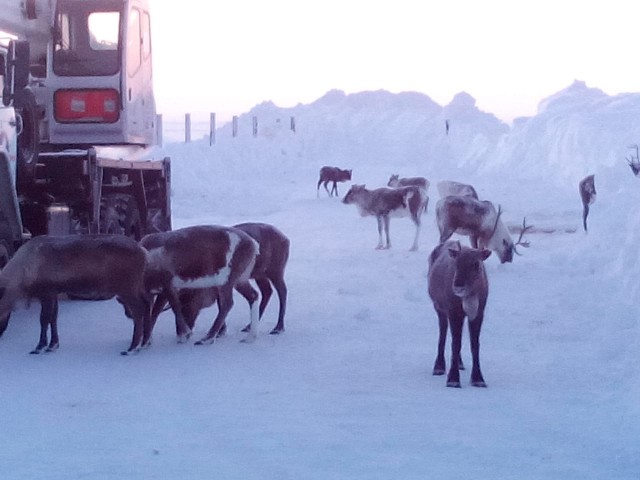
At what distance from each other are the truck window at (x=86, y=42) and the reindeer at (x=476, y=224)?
624 centimetres

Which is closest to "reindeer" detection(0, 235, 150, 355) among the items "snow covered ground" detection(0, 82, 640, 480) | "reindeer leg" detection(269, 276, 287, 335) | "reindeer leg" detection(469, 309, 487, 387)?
"snow covered ground" detection(0, 82, 640, 480)

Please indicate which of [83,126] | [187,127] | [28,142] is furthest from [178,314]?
[187,127]

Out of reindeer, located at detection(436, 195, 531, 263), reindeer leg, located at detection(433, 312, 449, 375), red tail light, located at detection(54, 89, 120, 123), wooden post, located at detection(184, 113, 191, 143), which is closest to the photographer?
reindeer leg, located at detection(433, 312, 449, 375)

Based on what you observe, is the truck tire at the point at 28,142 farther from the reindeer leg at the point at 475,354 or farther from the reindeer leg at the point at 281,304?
the reindeer leg at the point at 475,354

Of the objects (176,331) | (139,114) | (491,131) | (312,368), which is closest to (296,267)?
(139,114)

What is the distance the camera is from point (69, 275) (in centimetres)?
1020

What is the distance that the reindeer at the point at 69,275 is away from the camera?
33.4ft

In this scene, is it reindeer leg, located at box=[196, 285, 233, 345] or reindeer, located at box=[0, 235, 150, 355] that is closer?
reindeer, located at box=[0, 235, 150, 355]

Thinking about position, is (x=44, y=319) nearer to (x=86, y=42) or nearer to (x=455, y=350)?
(x=455, y=350)

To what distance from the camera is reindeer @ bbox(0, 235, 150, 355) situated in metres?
10.2

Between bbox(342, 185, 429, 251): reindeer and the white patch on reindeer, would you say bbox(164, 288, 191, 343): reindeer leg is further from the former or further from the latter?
bbox(342, 185, 429, 251): reindeer

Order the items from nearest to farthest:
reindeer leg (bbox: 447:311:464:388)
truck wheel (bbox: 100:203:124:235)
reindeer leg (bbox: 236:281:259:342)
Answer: reindeer leg (bbox: 447:311:464:388)
reindeer leg (bbox: 236:281:259:342)
truck wheel (bbox: 100:203:124:235)

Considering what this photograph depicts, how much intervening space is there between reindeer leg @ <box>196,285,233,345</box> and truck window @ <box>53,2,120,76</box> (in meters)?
5.11

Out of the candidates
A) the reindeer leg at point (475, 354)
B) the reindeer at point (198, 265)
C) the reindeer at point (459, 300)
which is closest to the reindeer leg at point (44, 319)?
the reindeer at point (198, 265)
